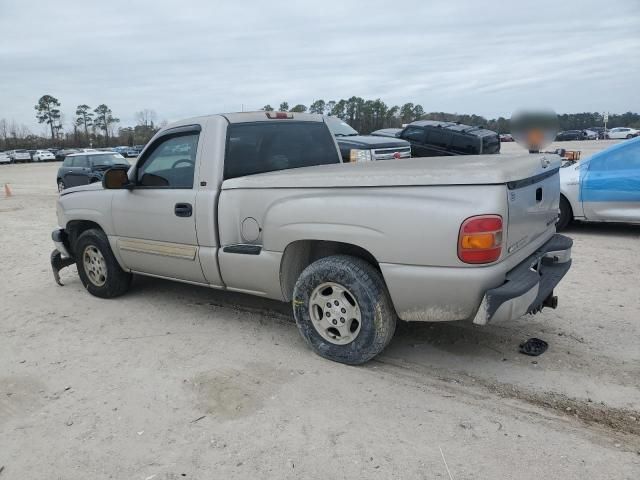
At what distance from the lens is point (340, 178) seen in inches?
137

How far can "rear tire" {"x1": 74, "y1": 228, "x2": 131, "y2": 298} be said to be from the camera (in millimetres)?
5336

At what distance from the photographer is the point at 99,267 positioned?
550 centimetres

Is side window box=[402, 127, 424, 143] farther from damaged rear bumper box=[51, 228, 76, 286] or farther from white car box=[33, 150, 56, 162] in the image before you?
white car box=[33, 150, 56, 162]

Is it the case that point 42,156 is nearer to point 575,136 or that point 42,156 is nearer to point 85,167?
point 85,167

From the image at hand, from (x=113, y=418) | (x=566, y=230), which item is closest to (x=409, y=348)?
(x=113, y=418)

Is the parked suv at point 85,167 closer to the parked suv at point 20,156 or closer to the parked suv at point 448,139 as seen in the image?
the parked suv at point 448,139

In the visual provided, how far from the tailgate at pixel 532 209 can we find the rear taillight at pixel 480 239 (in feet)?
0.50

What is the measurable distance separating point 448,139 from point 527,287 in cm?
1178

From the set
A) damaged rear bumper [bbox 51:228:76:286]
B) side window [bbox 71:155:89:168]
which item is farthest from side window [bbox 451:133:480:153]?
side window [bbox 71:155:89:168]

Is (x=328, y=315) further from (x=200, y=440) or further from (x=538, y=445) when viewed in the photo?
(x=538, y=445)

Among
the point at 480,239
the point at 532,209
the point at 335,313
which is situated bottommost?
the point at 335,313

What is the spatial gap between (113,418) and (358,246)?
1.90m

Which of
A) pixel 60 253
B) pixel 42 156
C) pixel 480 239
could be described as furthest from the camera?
pixel 42 156

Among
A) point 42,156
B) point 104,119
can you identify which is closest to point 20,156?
point 42,156
